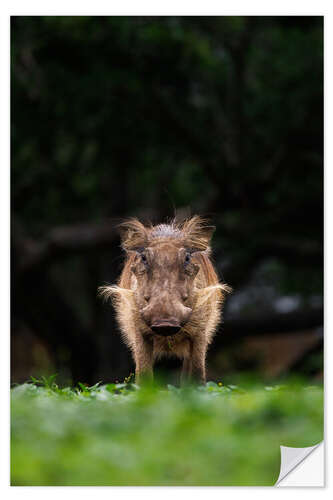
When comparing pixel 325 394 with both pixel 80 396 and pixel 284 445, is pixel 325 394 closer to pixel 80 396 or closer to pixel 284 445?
pixel 284 445

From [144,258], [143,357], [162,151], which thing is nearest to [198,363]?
[143,357]

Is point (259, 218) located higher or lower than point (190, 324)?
higher

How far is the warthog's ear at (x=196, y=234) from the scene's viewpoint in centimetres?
412

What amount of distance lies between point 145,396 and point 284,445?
671 mm

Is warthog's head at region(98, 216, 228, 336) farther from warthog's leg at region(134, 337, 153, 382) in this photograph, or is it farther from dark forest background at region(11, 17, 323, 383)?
dark forest background at region(11, 17, 323, 383)

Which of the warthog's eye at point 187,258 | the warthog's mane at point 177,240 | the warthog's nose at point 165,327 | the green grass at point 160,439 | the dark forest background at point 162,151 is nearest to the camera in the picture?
the green grass at point 160,439

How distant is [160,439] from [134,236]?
1348mm

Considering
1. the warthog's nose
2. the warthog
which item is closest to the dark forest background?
the warthog

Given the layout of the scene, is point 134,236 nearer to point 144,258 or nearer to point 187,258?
point 144,258

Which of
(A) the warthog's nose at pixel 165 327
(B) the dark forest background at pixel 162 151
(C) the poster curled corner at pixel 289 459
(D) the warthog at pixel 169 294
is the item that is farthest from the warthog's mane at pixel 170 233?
(B) the dark forest background at pixel 162 151

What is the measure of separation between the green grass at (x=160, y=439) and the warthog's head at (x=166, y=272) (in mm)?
390

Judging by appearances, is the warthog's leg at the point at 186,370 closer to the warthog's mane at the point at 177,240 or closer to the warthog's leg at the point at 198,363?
the warthog's leg at the point at 198,363

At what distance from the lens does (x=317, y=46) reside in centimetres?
927
